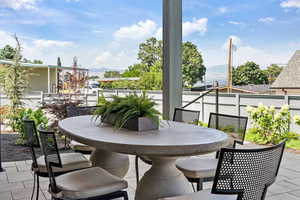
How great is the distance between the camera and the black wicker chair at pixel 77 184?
5.59 ft

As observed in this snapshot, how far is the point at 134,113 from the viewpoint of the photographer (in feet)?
6.69

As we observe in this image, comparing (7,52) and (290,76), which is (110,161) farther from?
(7,52)

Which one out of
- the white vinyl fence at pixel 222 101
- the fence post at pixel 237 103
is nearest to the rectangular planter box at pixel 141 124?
the white vinyl fence at pixel 222 101

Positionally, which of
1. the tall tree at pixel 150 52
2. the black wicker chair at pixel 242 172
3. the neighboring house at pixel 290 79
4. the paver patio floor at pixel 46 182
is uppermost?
the tall tree at pixel 150 52

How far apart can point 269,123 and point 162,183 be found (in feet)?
9.20

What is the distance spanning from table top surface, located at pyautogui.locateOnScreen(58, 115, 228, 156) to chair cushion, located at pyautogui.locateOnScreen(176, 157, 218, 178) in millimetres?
294

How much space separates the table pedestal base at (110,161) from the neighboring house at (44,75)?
99.2 inches

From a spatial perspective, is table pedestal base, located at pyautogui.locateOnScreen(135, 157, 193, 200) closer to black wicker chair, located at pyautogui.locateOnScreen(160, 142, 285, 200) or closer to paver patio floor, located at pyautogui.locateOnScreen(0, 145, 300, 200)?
black wicker chair, located at pyautogui.locateOnScreen(160, 142, 285, 200)

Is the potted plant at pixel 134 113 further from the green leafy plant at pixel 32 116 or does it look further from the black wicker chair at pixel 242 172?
the green leafy plant at pixel 32 116

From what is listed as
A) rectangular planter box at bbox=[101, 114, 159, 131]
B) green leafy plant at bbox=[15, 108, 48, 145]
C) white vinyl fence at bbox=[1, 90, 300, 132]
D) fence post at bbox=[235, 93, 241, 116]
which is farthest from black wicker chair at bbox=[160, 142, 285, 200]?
green leafy plant at bbox=[15, 108, 48, 145]

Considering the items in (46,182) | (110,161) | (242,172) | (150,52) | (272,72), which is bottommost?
(46,182)

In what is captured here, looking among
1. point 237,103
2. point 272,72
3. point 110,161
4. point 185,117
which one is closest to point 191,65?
point 237,103

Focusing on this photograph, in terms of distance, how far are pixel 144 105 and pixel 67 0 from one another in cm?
333

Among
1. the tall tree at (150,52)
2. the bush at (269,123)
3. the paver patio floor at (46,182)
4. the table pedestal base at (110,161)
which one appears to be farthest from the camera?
the tall tree at (150,52)
